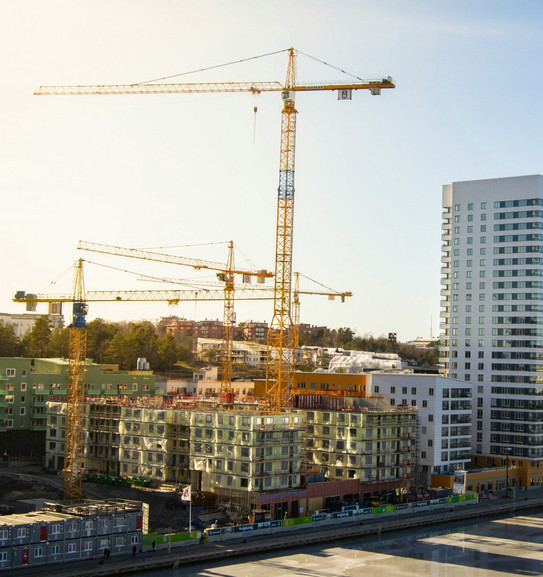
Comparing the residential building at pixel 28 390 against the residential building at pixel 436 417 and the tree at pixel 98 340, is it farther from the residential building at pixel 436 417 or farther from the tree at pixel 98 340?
the tree at pixel 98 340

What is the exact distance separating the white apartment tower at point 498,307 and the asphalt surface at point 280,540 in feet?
40.7

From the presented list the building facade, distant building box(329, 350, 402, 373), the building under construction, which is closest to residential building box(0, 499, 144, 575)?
the building under construction

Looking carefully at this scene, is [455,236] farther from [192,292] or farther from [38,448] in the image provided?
[38,448]

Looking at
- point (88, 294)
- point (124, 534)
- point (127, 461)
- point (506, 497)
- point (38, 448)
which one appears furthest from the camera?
point (88, 294)

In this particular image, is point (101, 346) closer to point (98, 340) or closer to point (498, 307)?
point (98, 340)

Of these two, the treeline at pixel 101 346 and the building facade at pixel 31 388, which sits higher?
the treeline at pixel 101 346

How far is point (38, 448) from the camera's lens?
110m

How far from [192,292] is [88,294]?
1716 cm

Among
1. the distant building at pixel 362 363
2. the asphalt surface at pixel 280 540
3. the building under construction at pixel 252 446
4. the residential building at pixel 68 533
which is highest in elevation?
the distant building at pixel 362 363

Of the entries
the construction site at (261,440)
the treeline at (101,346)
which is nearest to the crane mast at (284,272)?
the construction site at (261,440)

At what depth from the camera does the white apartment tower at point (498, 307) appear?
10969 cm

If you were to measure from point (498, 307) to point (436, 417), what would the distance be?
2245 centimetres

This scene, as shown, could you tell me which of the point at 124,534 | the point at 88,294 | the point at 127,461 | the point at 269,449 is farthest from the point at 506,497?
the point at 88,294

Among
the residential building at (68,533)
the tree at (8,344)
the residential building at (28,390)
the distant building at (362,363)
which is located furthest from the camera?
the distant building at (362,363)
